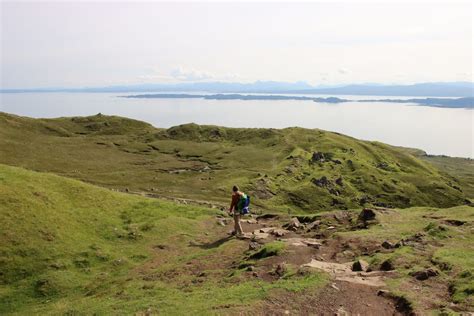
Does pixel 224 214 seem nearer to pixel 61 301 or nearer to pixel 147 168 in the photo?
pixel 61 301

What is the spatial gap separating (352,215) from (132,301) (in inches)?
1013

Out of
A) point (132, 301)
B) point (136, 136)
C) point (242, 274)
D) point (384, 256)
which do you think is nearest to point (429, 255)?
point (384, 256)

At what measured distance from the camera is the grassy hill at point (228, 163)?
10000 centimetres

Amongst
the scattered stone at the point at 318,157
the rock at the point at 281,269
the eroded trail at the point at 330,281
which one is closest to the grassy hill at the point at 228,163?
the scattered stone at the point at 318,157

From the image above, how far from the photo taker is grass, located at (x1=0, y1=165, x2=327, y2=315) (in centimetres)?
2116

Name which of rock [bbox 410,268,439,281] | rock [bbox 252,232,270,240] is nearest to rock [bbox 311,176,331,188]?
rock [bbox 252,232,270,240]

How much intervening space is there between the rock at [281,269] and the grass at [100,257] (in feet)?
4.12

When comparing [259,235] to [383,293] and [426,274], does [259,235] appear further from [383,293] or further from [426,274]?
[426,274]

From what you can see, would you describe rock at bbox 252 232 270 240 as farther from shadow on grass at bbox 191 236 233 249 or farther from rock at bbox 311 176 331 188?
rock at bbox 311 176 331 188

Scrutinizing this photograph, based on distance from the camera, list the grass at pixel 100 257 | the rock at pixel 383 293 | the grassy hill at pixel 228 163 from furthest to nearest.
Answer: the grassy hill at pixel 228 163, the grass at pixel 100 257, the rock at pixel 383 293

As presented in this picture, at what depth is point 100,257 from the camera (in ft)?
97.6

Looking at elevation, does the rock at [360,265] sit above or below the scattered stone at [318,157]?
above

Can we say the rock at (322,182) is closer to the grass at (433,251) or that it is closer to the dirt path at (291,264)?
the grass at (433,251)

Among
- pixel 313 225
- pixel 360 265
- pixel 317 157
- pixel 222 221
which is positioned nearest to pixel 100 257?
pixel 222 221
